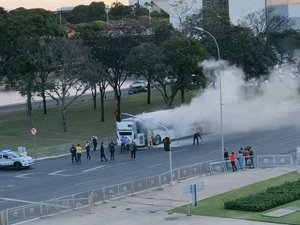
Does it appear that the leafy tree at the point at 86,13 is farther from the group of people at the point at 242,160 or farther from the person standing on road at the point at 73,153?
the group of people at the point at 242,160

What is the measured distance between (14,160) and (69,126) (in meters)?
23.4

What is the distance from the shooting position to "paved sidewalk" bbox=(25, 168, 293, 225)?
3372 centimetres

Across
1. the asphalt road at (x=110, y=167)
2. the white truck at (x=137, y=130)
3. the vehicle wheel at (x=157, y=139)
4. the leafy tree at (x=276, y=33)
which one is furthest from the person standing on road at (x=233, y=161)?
the leafy tree at (x=276, y=33)

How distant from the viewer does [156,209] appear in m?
36.5

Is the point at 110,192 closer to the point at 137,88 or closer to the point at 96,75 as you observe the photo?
the point at 96,75

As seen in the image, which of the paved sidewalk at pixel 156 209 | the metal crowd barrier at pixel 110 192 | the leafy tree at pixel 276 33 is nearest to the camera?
the paved sidewalk at pixel 156 209

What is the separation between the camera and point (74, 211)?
36969 mm

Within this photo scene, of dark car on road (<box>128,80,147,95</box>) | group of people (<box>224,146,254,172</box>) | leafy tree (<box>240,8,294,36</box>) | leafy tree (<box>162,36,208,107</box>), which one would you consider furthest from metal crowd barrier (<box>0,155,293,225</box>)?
dark car on road (<box>128,80,147,95</box>)

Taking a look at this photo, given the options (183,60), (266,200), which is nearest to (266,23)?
(183,60)

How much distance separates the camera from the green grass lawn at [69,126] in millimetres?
66000

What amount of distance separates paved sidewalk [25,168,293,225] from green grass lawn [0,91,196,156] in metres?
21.0

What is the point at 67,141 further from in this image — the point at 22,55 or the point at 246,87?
the point at 246,87

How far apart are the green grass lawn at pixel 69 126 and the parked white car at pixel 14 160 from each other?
4.72 metres

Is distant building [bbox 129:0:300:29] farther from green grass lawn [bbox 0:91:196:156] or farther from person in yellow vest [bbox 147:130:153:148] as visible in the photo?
person in yellow vest [bbox 147:130:153:148]
